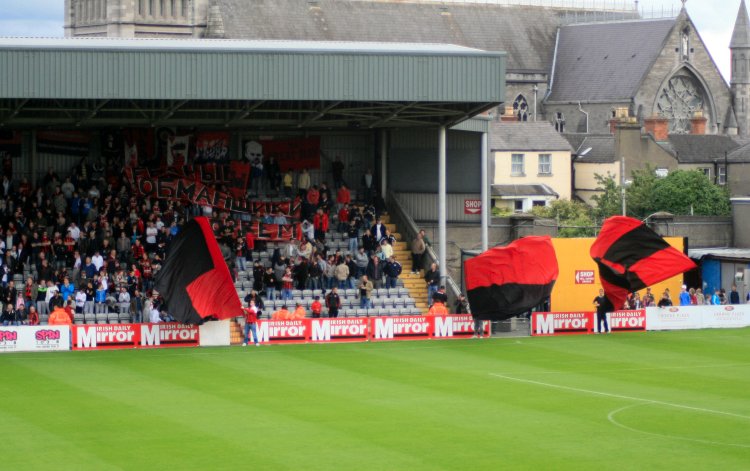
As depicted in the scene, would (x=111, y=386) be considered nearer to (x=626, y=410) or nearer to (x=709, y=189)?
(x=626, y=410)

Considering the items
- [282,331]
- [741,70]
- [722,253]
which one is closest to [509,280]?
[282,331]

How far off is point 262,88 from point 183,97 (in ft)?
7.32

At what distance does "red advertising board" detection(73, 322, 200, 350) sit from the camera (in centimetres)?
4044

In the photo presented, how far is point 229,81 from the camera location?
43.2 metres

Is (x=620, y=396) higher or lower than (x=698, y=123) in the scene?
lower

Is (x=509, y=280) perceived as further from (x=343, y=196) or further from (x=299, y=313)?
(x=343, y=196)

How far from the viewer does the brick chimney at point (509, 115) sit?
366ft

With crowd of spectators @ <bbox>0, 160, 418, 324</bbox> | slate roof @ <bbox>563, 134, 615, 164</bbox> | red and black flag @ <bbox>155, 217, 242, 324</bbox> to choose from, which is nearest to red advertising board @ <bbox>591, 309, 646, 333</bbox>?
crowd of spectators @ <bbox>0, 160, 418, 324</bbox>

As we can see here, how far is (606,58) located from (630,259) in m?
76.9

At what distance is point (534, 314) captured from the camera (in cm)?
4525

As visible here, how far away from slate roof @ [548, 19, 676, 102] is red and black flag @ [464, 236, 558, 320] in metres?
74.6

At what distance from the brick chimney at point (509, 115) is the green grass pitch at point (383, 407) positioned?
2741 inches

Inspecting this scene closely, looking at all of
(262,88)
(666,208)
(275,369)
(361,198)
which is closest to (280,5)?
(666,208)

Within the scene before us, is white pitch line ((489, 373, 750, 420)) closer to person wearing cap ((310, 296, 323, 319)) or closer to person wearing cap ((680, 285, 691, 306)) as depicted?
person wearing cap ((310, 296, 323, 319))
